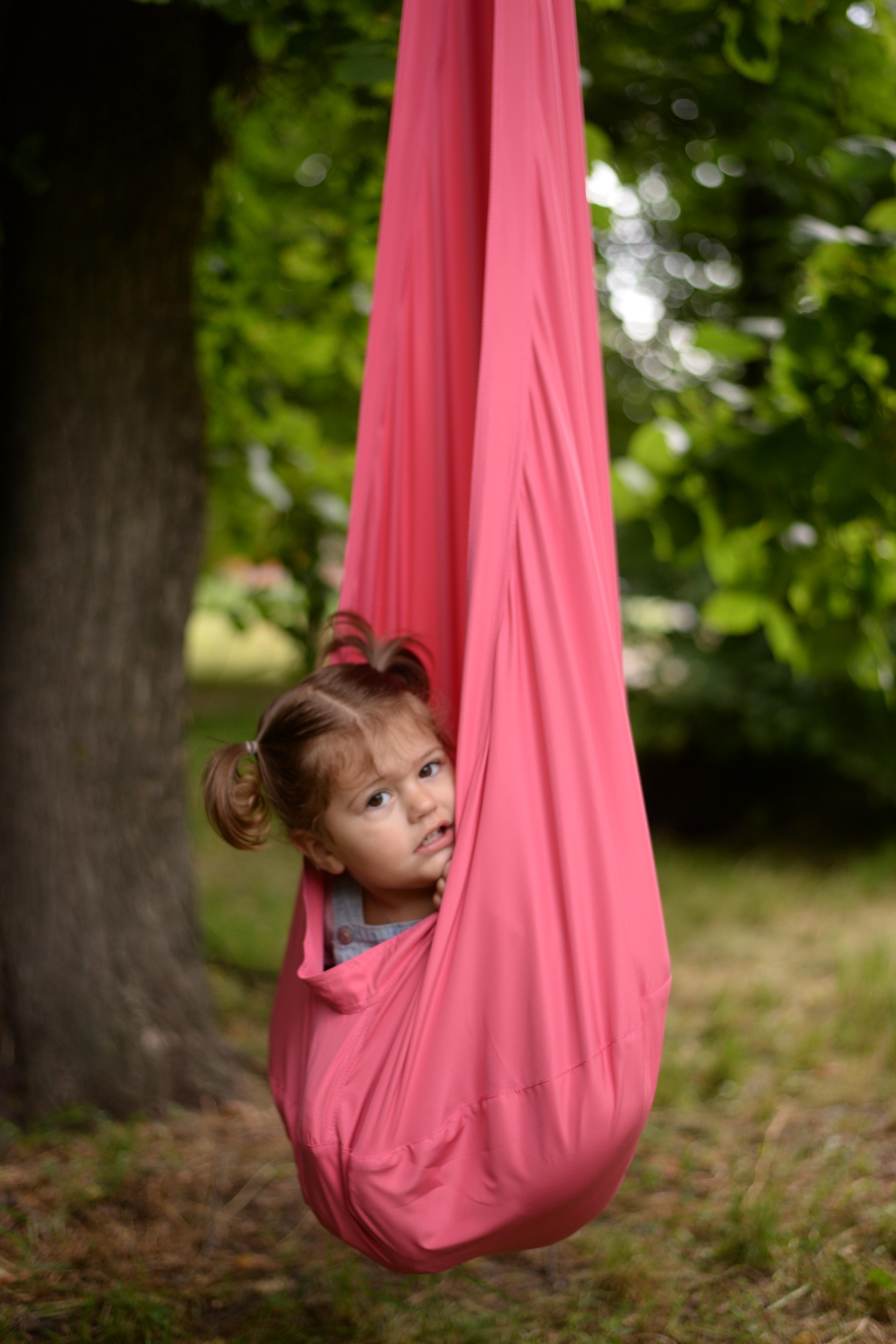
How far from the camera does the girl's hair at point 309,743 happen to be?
131cm

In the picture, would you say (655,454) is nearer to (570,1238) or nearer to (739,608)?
(739,608)

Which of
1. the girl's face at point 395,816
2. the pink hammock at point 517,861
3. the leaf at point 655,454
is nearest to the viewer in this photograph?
the pink hammock at point 517,861

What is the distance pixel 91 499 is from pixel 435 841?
117 cm

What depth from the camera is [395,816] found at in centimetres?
131

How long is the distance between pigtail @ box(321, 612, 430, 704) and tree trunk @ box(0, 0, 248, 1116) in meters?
0.83

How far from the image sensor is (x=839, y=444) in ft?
6.33

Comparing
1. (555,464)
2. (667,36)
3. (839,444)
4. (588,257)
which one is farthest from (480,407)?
(667,36)

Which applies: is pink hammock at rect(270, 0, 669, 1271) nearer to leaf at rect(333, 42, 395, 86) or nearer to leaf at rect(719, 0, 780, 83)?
leaf at rect(333, 42, 395, 86)

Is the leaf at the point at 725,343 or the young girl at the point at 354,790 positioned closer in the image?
the young girl at the point at 354,790

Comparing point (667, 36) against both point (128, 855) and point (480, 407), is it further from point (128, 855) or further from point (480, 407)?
point (128, 855)

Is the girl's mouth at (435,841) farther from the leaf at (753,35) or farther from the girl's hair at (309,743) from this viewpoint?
the leaf at (753,35)

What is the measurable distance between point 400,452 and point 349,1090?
83 centimetres

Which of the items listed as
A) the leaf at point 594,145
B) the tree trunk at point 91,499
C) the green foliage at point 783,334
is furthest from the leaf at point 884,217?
the tree trunk at point 91,499

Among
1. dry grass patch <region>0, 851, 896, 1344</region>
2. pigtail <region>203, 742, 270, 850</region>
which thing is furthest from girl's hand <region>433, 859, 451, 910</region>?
dry grass patch <region>0, 851, 896, 1344</region>
